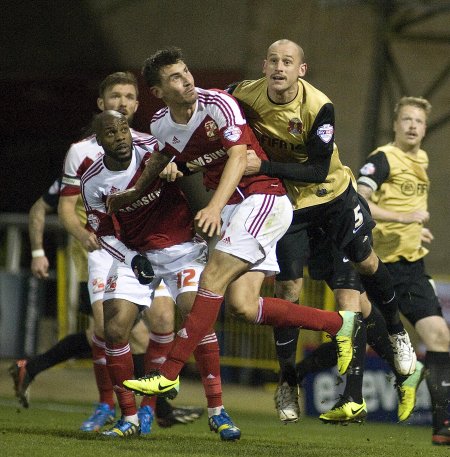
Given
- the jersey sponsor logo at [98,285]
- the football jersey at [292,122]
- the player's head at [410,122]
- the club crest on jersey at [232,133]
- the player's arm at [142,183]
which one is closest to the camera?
the club crest on jersey at [232,133]

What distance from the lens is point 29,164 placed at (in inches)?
675

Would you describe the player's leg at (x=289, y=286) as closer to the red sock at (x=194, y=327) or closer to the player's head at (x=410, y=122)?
the red sock at (x=194, y=327)

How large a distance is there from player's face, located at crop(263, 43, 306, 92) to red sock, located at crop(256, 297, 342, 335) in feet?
4.08

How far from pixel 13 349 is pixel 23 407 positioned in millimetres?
4181

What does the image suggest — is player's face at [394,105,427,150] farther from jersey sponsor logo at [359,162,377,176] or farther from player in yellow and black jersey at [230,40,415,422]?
player in yellow and black jersey at [230,40,415,422]

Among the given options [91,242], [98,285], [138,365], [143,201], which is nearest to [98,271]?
[98,285]

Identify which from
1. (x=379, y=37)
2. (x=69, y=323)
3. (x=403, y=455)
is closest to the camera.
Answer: (x=403, y=455)

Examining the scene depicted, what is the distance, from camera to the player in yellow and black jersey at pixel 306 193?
740cm

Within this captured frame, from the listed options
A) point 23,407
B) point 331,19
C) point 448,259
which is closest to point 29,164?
point 331,19

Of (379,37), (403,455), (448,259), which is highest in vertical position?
(379,37)

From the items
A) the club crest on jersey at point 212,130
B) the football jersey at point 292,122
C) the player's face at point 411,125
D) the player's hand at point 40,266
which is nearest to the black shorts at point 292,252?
the football jersey at point 292,122

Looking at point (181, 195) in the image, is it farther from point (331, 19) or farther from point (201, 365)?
point (331, 19)

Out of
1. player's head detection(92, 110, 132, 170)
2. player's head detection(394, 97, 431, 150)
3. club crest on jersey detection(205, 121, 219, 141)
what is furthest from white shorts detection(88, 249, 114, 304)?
player's head detection(394, 97, 431, 150)

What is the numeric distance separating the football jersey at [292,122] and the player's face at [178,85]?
498mm
